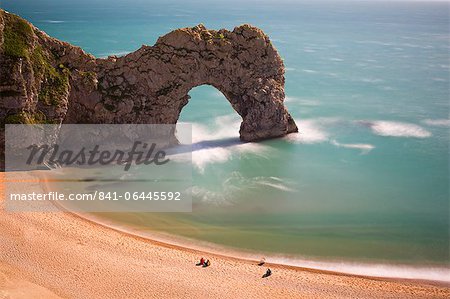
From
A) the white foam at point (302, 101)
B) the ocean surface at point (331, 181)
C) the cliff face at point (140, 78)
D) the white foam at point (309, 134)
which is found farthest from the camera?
the white foam at point (302, 101)

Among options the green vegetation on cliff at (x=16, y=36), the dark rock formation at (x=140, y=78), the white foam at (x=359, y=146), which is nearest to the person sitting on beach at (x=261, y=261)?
the dark rock formation at (x=140, y=78)

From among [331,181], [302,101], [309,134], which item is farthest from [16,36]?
[302,101]

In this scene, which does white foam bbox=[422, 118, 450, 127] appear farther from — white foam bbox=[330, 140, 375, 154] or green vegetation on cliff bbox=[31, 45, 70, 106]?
green vegetation on cliff bbox=[31, 45, 70, 106]

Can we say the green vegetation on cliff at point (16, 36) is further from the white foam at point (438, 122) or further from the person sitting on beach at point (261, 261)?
the white foam at point (438, 122)

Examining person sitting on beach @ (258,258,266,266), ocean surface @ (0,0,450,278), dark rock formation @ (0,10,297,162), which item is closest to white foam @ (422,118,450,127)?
ocean surface @ (0,0,450,278)

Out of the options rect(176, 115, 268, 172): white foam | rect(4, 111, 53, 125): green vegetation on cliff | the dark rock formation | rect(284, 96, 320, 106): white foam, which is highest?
the dark rock formation

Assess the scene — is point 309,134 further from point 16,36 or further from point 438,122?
point 16,36

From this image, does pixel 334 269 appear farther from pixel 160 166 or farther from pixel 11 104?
pixel 11 104

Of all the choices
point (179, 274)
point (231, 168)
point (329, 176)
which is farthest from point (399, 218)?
point (179, 274)
